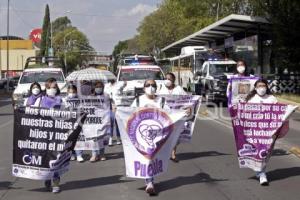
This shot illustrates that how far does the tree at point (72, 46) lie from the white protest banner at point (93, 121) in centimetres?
11783

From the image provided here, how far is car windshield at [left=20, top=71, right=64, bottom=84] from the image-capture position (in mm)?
24581

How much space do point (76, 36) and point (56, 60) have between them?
129932 mm

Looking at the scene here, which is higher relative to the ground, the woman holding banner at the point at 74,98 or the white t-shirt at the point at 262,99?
the white t-shirt at the point at 262,99

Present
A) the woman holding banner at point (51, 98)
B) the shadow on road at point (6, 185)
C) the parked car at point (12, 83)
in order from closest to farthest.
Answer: the shadow on road at point (6, 185) → the woman holding banner at point (51, 98) → the parked car at point (12, 83)

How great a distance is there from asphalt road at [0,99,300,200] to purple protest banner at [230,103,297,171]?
1.31 ft

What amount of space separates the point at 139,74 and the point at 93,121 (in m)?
12.3

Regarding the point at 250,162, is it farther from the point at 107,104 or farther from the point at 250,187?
the point at 107,104

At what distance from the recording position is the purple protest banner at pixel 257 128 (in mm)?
9328

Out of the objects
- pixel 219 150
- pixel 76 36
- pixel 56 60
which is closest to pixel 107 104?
pixel 219 150

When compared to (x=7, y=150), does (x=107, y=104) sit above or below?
above

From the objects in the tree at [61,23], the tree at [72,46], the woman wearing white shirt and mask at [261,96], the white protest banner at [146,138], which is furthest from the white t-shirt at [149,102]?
the tree at [61,23]

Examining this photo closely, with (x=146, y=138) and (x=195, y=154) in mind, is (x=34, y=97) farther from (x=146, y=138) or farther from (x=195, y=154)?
(x=195, y=154)

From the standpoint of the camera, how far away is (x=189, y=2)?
250 feet

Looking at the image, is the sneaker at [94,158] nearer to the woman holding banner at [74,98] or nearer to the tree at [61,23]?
the woman holding banner at [74,98]
